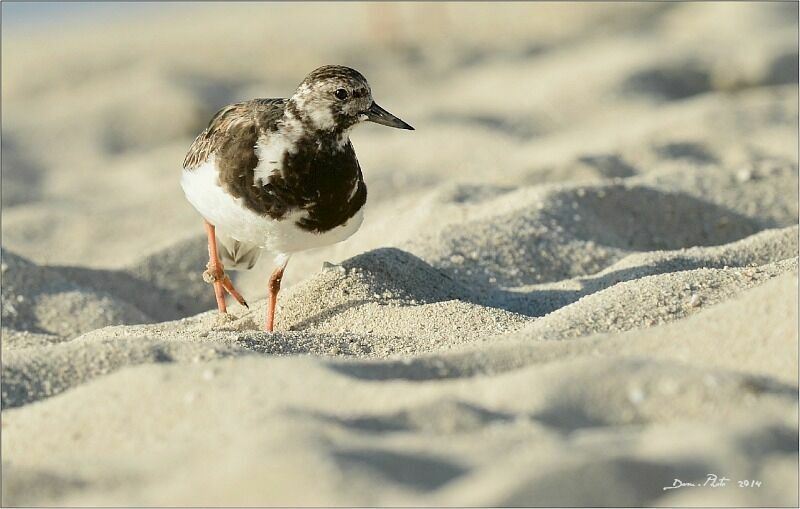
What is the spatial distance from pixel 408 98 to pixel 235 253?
6440 mm

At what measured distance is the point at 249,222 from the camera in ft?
13.8

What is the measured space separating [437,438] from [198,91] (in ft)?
28.5

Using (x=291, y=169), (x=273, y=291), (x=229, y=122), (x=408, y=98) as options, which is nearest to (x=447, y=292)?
(x=273, y=291)

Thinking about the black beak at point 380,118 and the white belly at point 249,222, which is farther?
the black beak at point 380,118

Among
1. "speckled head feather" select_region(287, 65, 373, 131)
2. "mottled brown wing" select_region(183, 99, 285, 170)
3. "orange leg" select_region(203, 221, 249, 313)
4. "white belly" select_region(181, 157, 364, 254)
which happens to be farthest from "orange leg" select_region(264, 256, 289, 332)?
"speckled head feather" select_region(287, 65, 373, 131)

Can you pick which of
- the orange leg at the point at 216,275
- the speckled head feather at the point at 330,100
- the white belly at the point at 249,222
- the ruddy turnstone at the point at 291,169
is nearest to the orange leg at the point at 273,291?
the ruddy turnstone at the point at 291,169

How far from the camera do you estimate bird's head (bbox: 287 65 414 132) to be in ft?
14.0

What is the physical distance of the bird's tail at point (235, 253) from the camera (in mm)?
4979

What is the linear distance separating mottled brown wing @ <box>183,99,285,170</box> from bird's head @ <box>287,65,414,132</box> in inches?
4.3

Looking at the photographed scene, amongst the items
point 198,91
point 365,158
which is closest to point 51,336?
point 365,158

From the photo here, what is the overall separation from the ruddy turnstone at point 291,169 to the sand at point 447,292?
416 mm

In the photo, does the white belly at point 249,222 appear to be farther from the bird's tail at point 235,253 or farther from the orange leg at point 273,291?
the bird's tail at point 235,253

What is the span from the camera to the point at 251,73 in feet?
40.4

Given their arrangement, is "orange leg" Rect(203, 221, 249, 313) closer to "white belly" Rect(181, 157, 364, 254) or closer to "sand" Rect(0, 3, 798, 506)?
"sand" Rect(0, 3, 798, 506)
